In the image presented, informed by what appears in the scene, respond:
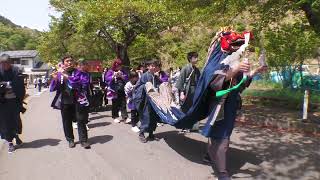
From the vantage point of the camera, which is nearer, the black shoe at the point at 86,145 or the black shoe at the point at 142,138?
the black shoe at the point at 86,145

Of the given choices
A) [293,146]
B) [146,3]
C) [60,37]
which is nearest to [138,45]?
[146,3]

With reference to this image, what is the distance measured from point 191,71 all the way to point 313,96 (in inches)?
249

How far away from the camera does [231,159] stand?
648 cm

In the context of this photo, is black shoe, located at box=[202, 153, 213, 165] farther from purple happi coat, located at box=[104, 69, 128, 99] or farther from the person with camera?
purple happi coat, located at box=[104, 69, 128, 99]

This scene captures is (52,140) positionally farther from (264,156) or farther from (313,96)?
(313,96)

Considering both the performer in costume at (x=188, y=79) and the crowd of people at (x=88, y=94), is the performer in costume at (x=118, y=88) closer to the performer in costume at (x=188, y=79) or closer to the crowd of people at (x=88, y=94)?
the crowd of people at (x=88, y=94)

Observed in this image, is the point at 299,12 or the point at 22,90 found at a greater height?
the point at 299,12

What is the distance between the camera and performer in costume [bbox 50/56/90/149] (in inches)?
295

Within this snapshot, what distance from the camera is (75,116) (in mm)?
7906

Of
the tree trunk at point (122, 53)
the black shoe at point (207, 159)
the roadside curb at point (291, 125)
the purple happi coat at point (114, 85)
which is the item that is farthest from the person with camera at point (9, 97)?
the tree trunk at point (122, 53)

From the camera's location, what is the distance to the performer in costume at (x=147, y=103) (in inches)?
317

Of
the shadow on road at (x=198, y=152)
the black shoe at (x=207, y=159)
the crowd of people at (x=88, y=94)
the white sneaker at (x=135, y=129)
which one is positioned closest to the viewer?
the crowd of people at (x=88, y=94)

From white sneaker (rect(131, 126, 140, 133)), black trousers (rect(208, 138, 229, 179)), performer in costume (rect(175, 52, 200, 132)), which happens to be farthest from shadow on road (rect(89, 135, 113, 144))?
black trousers (rect(208, 138, 229, 179))

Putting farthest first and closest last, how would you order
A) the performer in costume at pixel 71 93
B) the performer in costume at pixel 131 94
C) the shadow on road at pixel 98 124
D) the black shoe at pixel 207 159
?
the shadow on road at pixel 98 124 → the performer in costume at pixel 131 94 → the performer in costume at pixel 71 93 → the black shoe at pixel 207 159
